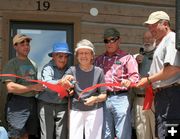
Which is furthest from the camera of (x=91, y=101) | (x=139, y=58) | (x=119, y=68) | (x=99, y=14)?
(x=99, y=14)

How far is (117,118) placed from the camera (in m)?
5.90

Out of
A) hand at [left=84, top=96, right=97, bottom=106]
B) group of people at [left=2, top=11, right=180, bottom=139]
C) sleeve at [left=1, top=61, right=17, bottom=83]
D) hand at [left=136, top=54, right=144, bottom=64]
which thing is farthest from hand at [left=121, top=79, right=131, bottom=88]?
sleeve at [left=1, top=61, right=17, bottom=83]

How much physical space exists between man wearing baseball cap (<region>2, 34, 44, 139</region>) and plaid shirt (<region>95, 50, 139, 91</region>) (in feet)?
2.90

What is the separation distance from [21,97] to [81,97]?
0.86 metres

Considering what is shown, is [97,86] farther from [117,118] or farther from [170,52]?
[170,52]

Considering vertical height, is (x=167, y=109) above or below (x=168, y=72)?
below

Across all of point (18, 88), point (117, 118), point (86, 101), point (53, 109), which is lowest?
point (117, 118)

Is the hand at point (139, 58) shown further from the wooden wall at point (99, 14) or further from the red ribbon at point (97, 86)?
the wooden wall at point (99, 14)

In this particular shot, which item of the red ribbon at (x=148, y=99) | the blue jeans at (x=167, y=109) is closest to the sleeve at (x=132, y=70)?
the red ribbon at (x=148, y=99)

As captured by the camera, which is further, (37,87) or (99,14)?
(99,14)

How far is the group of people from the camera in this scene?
18.8ft

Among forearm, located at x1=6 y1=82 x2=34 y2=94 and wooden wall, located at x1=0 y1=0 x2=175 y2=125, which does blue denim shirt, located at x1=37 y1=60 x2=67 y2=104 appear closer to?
forearm, located at x1=6 y1=82 x2=34 y2=94

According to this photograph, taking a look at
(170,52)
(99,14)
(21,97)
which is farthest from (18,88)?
(99,14)

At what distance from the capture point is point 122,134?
586 centimetres
